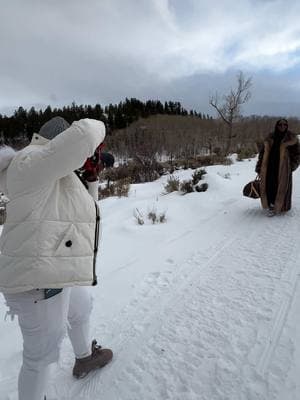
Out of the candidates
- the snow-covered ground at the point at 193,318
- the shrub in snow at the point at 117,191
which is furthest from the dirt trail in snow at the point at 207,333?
the shrub in snow at the point at 117,191

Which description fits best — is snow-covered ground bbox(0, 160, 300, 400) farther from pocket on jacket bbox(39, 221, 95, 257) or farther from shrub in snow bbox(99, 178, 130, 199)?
shrub in snow bbox(99, 178, 130, 199)

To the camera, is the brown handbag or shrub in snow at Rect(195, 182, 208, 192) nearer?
the brown handbag

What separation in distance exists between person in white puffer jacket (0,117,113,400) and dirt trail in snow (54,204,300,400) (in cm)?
67

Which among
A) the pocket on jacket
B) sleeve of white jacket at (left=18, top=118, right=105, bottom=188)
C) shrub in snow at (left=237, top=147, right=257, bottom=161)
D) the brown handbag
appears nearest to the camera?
sleeve of white jacket at (left=18, top=118, right=105, bottom=188)

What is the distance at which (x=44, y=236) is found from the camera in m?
1.57

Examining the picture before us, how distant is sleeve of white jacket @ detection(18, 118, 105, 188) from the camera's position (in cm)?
146

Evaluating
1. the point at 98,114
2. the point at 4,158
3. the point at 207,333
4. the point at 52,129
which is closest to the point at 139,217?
the point at 207,333

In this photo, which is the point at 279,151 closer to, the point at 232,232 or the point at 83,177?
the point at 232,232

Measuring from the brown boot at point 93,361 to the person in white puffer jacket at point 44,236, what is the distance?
0.44 m

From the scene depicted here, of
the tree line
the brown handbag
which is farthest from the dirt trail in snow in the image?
the tree line

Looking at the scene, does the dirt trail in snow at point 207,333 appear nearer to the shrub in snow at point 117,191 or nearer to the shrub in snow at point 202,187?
the shrub in snow at point 202,187

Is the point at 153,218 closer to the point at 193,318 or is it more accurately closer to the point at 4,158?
the point at 193,318

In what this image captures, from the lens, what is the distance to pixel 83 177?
1.94 meters

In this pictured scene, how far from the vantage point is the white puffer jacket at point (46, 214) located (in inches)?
58.2
